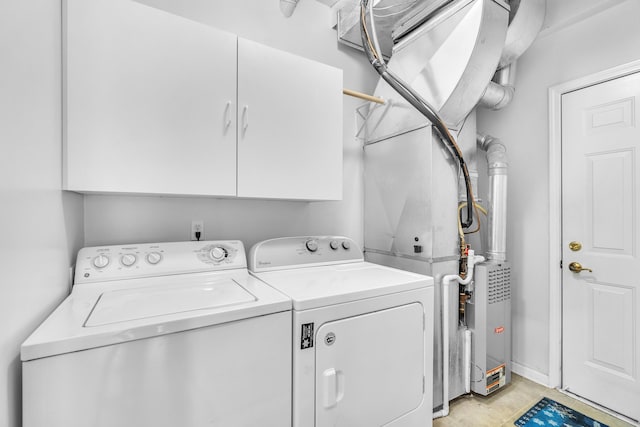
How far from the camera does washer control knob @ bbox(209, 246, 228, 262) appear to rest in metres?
1.53

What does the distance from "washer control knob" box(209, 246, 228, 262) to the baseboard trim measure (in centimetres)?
255

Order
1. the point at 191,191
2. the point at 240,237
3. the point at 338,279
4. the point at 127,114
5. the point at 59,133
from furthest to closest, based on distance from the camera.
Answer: the point at 240,237 → the point at 338,279 → the point at 191,191 → the point at 127,114 → the point at 59,133

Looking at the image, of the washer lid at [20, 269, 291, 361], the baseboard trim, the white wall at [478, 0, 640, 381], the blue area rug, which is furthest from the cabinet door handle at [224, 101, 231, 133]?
the baseboard trim

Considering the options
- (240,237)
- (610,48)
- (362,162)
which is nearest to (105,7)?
(240,237)

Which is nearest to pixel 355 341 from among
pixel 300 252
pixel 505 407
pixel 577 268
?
pixel 300 252

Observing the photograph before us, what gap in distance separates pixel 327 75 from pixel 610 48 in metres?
1.95

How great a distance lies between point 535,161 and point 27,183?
301cm

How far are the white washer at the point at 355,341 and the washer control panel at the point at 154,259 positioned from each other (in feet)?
0.50

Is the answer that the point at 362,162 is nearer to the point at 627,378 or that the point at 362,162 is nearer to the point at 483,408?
the point at 483,408

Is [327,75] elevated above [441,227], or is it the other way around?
[327,75]

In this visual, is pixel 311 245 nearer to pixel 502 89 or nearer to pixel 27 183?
pixel 27 183

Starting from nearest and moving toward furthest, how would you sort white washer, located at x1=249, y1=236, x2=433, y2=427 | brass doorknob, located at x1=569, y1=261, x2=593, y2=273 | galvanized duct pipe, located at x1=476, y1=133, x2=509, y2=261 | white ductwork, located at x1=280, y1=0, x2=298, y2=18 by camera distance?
white washer, located at x1=249, y1=236, x2=433, y2=427
white ductwork, located at x1=280, y1=0, x2=298, y2=18
brass doorknob, located at x1=569, y1=261, x2=593, y2=273
galvanized duct pipe, located at x1=476, y1=133, x2=509, y2=261

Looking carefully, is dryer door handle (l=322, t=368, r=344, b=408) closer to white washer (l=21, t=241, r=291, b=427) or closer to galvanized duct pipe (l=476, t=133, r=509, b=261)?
white washer (l=21, t=241, r=291, b=427)

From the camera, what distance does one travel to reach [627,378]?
73.1 inches
